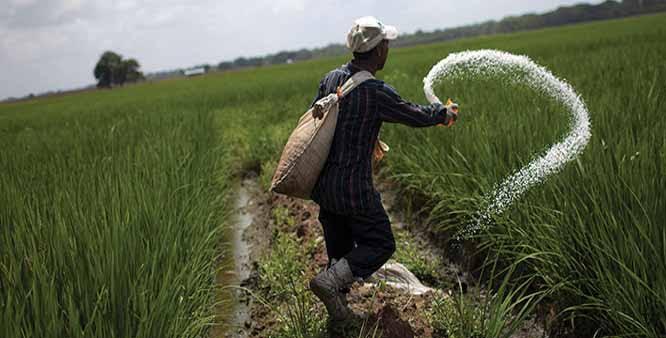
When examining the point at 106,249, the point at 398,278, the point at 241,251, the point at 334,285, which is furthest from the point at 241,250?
the point at 106,249

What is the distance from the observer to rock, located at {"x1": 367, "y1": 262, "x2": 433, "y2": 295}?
232 cm

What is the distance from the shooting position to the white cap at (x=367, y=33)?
5.59 feet

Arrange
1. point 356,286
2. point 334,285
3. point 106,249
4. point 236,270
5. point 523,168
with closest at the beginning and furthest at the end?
point 106,249 < point 334,285 < point 356,286 < point 523,168 < point 236,270

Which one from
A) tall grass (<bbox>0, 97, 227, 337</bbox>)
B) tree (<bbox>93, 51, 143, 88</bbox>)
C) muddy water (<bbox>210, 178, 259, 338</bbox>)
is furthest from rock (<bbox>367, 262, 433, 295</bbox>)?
tree (<bbox>93, 51, 143, 88</bbox>)

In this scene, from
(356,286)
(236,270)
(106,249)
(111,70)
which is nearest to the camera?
(106,249)

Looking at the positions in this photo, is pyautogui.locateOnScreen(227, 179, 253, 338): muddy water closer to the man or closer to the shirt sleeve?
the man

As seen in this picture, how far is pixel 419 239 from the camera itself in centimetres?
312

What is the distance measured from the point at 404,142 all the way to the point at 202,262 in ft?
7.34

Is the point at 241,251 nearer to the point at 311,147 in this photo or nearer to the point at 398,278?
the point at 398,278

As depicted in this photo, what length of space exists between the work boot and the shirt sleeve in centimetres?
63

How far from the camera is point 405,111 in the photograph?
1792mm

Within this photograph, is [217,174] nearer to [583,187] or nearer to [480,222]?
[480,222]

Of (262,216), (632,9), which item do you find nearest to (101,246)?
(262,216)

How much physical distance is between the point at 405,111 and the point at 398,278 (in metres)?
0.99
